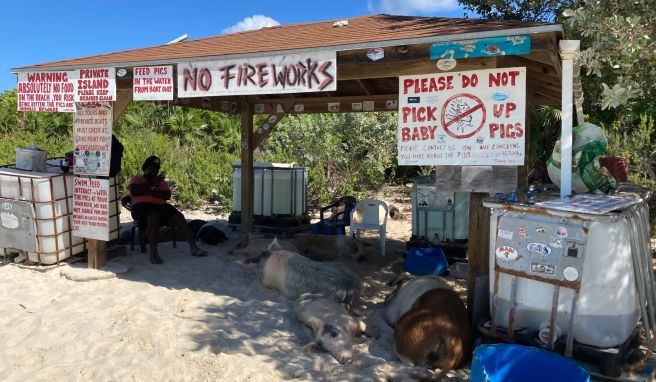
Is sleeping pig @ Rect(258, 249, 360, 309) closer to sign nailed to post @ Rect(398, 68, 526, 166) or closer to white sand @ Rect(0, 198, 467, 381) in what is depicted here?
white sand @ Rect(0, 198, 467, 381)

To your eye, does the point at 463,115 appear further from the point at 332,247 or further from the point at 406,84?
the point at 332,247

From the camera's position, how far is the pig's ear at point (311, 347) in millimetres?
4242

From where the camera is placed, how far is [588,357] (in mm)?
3422

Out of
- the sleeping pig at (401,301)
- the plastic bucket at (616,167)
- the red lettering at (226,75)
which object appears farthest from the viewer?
the plastic bucket at (616,167)

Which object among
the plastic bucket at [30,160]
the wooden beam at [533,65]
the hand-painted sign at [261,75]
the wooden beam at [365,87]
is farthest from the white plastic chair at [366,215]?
the plastic bucket at [30,160]

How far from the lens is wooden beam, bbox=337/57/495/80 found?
14.3 ft

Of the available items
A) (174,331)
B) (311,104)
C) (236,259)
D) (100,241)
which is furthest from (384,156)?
(174,331)

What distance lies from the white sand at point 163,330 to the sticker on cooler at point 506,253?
967 mm

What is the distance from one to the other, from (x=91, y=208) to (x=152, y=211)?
0.90 meters

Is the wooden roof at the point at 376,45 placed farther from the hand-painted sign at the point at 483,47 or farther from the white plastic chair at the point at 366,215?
the white plastic chair at the point at 366,215

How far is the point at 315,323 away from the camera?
4.57 meters

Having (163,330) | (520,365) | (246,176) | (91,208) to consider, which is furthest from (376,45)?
(246,176)

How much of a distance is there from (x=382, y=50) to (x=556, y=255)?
220 cm

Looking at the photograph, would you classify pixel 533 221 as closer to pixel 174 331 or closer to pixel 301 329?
pixel 301 329
